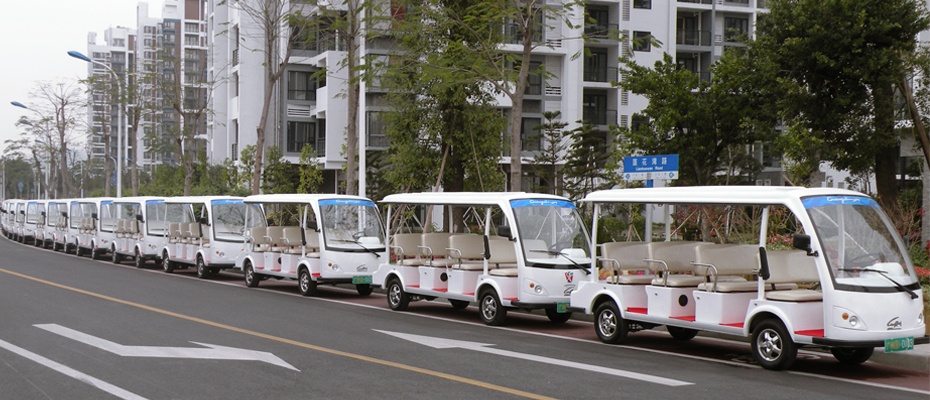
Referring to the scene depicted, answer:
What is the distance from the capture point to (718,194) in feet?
37.1

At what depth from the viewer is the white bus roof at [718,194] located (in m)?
10.6

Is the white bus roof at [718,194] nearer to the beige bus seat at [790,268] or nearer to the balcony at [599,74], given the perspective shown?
the beige bus seat at [790,268]

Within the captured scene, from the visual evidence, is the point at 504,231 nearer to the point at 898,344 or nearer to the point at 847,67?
the point at 898,344

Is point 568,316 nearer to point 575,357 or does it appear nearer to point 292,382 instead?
point 575,357

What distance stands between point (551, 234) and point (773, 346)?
16.0 ft

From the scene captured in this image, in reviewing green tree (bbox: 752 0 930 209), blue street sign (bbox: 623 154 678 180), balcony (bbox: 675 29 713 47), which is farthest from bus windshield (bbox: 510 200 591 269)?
balcony (bbox: 675 29 713 47)

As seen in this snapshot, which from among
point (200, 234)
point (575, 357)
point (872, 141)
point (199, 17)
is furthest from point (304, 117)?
point (199, 17)

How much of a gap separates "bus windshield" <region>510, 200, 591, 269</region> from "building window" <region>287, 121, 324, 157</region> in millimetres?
34516

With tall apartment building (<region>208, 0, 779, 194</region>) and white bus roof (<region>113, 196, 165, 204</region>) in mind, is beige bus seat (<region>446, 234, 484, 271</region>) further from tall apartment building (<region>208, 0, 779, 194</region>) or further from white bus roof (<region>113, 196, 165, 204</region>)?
tall apartment building (<region>208, 0, 779, 194</region>)

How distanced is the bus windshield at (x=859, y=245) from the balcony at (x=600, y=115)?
37183 millimetres

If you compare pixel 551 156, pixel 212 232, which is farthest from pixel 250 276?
pixel 551 156

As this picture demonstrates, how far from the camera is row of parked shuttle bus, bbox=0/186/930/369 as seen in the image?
10.1 meters

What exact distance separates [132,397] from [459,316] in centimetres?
834

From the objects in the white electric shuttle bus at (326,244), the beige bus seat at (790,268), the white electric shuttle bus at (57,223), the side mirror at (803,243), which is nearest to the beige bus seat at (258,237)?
the white electric shuttle bus at (326,244)
